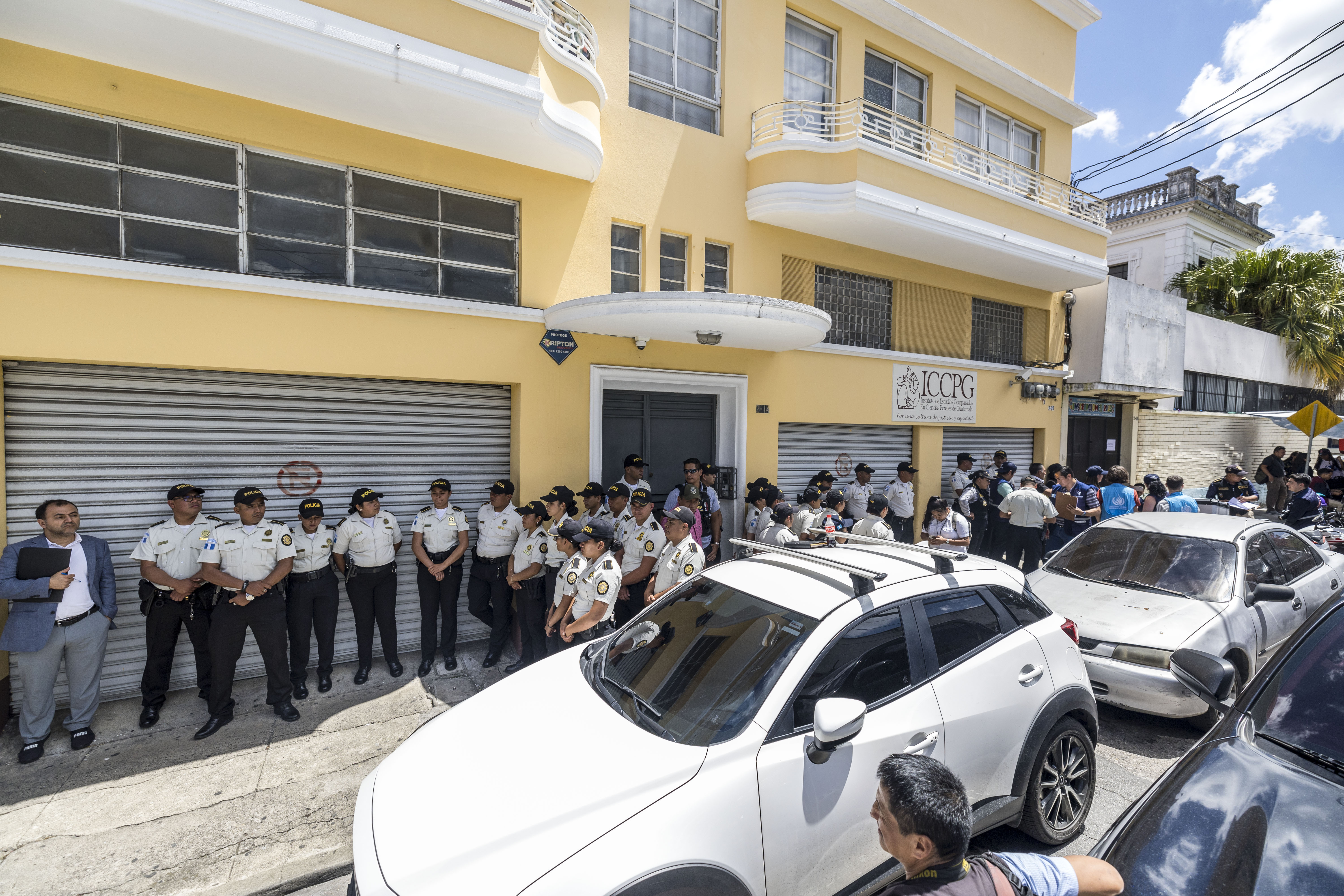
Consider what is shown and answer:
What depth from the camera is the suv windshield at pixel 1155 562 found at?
16.1 feet

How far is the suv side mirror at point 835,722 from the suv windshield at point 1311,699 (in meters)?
1.60

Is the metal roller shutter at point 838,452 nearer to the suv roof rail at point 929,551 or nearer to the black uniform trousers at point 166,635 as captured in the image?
the suv roof rail at point 929,551

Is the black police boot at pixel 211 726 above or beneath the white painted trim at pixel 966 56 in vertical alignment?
beneath

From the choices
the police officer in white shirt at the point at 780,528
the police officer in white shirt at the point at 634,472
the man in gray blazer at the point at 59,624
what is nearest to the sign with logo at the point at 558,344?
the police officer in white shirt at the point at 634,472

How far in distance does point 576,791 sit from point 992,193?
1048cm

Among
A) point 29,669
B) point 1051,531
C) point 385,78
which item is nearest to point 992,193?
point 1051,531

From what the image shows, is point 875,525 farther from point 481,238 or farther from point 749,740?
point 481,238

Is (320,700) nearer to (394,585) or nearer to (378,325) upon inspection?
(394,585)

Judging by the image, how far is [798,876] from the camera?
2.32 metres

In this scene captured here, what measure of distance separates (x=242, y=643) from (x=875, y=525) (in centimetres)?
586

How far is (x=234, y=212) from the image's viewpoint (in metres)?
5.29

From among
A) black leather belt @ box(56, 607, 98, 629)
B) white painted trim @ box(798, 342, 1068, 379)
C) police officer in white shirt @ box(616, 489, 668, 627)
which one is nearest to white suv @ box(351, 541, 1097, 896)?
police officer in white shirt @ box(616, 489, 668, 627)

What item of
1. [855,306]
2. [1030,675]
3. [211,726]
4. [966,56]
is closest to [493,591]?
[211,726]

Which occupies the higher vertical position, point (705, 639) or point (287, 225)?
point (287, 225)
